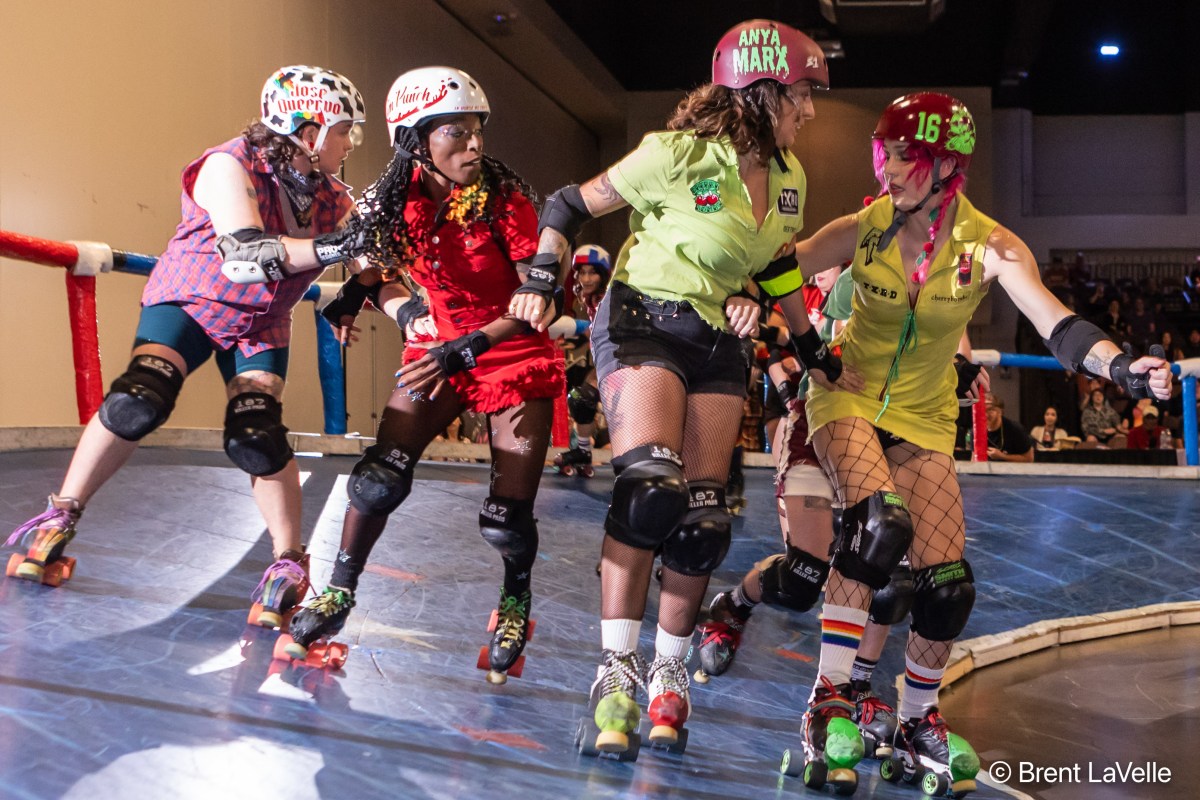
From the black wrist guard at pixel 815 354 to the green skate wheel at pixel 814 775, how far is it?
0.89 meters

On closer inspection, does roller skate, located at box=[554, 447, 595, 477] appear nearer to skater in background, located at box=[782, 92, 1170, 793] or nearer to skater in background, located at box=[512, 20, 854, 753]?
skater in background, located at box=[782, 92, 1170, 793]

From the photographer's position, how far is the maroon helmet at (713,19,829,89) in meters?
2.57

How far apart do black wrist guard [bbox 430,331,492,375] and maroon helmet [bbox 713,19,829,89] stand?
0.78 m

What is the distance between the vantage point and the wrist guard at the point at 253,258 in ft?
9.32

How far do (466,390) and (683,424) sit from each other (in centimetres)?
61

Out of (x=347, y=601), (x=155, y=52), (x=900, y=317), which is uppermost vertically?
(x=155, y=52)

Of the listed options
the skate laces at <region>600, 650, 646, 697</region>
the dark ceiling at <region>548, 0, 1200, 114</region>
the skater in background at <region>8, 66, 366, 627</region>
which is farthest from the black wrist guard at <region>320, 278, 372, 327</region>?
the dark ceiling at <region>548, 0, 1200, 114</region>

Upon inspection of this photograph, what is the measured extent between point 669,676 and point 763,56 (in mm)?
1298

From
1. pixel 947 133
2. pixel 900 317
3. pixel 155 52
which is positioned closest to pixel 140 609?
pixel 900 317

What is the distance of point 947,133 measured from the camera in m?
2.83

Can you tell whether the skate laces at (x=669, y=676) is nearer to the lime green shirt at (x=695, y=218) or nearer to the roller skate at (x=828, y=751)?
the roller skate at (x=828, y=751)

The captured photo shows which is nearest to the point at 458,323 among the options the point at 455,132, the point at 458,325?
the point at 458,325

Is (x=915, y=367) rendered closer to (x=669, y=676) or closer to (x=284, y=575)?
(x=669, y=676)

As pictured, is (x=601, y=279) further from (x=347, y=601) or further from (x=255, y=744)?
(x=255, y=744)
